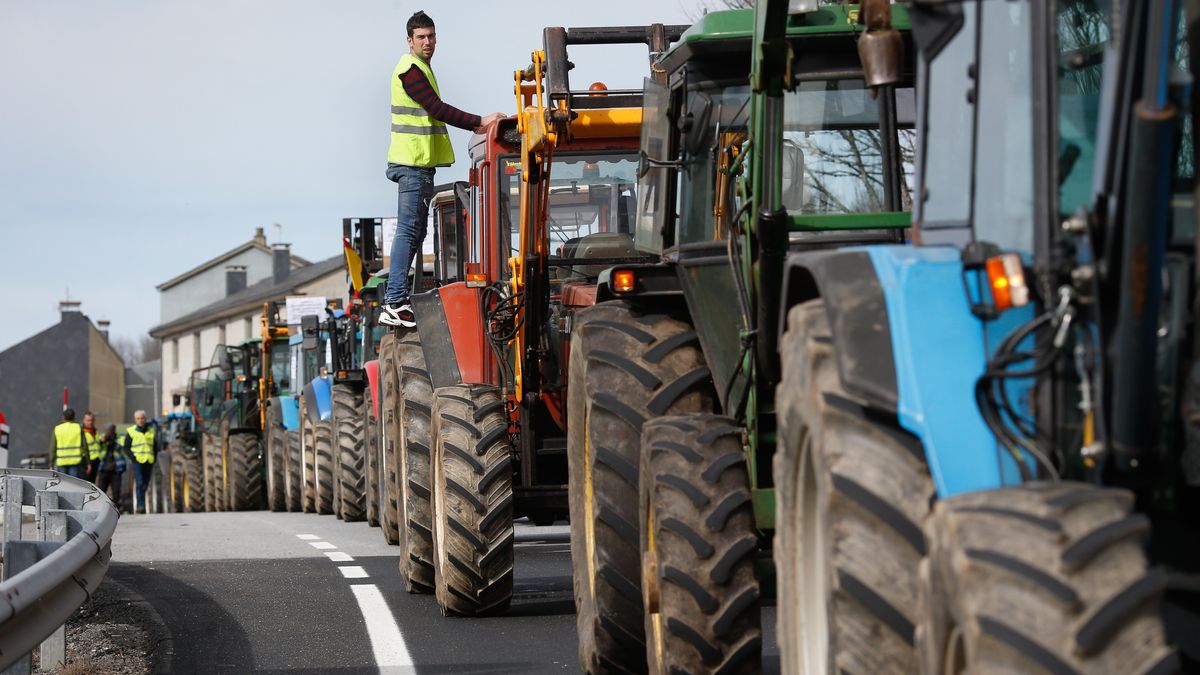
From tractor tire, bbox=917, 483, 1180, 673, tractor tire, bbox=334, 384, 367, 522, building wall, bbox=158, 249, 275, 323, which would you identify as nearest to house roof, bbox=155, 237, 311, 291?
building wall, bbox=158, 249, 275, 323

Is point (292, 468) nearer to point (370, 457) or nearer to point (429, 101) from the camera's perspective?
point (370, 457)

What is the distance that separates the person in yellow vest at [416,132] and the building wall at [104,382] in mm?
73838

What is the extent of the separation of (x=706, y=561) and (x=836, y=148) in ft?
5.77

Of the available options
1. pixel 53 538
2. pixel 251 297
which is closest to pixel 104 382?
pixel 251 297

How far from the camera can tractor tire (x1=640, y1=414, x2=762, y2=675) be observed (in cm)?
627

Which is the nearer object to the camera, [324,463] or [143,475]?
[324,463]

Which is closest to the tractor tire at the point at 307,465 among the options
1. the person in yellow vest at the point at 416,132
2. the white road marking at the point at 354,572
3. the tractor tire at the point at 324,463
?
the tractor tire at the point at 324,463

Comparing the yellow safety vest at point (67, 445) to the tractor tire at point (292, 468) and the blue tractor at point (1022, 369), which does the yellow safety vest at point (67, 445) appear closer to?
the tractor tire at point (292, 468)

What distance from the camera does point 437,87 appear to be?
12.7m

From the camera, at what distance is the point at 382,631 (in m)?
10.3

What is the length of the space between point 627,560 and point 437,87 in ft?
19.4

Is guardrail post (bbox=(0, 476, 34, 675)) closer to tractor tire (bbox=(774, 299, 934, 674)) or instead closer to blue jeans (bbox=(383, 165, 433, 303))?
blue jeans (bbox=(383, 165, 433, 303))

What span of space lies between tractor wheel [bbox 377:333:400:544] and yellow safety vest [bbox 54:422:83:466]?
19.8 meters

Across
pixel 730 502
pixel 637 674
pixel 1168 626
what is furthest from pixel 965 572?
pixel 637 674
